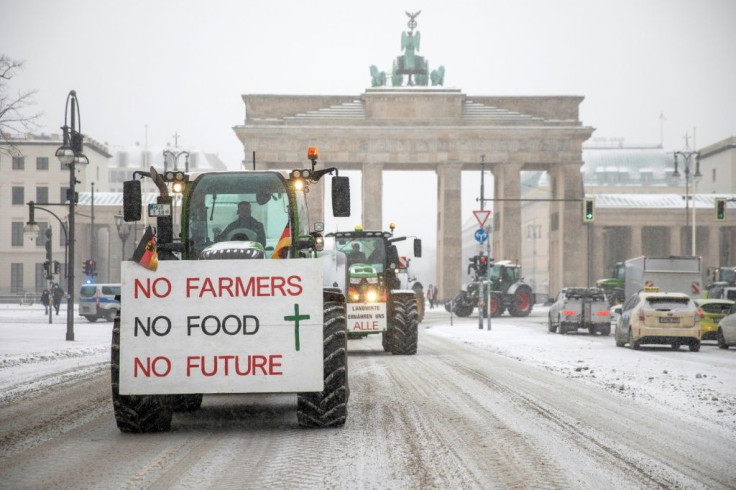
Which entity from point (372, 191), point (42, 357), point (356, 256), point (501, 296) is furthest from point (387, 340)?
point (372, 191)

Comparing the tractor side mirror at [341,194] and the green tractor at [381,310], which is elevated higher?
the tractor side mirror at [341,194]

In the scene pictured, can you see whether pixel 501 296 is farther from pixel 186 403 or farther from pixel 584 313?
pixel 186 403

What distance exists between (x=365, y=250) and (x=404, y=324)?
273cm

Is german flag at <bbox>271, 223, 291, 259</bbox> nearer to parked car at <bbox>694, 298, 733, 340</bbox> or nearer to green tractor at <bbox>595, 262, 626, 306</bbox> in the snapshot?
parked car at <bbox>694, 298, 733, 340</bbox>

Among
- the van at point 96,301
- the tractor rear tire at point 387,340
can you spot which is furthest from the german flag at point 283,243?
the van at point 96,301

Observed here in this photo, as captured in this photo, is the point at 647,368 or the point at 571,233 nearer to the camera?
the point at 647,368

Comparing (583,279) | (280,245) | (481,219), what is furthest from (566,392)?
(583,279)

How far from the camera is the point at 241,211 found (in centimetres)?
1206

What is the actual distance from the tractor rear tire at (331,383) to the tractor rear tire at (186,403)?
2363 mm

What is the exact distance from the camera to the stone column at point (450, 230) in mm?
85062

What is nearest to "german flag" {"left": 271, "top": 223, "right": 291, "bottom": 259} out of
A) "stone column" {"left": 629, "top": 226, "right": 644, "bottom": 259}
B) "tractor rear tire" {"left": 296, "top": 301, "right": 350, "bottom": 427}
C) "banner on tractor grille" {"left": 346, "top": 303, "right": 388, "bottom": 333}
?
"tractor rear tire" {"left": 296, "top": 301, "right": 350, "bottom": 427}

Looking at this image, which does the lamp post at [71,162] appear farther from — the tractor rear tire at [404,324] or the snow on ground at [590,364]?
the tractor rear tire at [404,324]

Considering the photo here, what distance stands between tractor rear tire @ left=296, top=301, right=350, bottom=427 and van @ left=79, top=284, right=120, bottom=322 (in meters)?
38.8

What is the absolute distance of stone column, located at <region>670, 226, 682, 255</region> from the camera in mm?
95188
